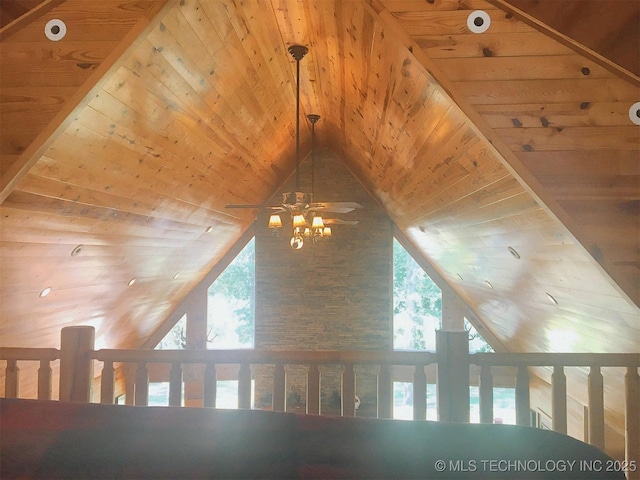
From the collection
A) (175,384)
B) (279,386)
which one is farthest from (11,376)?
(279,386)

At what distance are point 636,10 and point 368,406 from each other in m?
6.35

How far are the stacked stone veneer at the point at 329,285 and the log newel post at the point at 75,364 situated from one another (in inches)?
207

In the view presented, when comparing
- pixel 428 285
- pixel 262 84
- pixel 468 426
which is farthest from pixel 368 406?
pixel 468 426

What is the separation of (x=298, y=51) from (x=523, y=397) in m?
2.75

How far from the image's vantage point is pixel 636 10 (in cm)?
A: 166

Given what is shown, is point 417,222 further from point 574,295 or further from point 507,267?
point 574,295

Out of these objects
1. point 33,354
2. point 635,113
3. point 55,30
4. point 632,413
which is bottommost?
point 632,413

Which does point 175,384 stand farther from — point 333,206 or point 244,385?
point 333,206

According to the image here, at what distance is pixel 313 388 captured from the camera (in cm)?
187

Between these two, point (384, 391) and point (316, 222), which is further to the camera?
point (316, 222)

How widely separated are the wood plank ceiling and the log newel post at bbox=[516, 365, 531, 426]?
601 mm

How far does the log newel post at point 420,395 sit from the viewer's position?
182cm

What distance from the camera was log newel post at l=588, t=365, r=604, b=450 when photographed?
1765mm

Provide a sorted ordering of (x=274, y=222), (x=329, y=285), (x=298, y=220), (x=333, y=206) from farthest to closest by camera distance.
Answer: (x=329, y=285)
(x=274, y=222)
(x=333, y=206)
(x=298, y=220)
